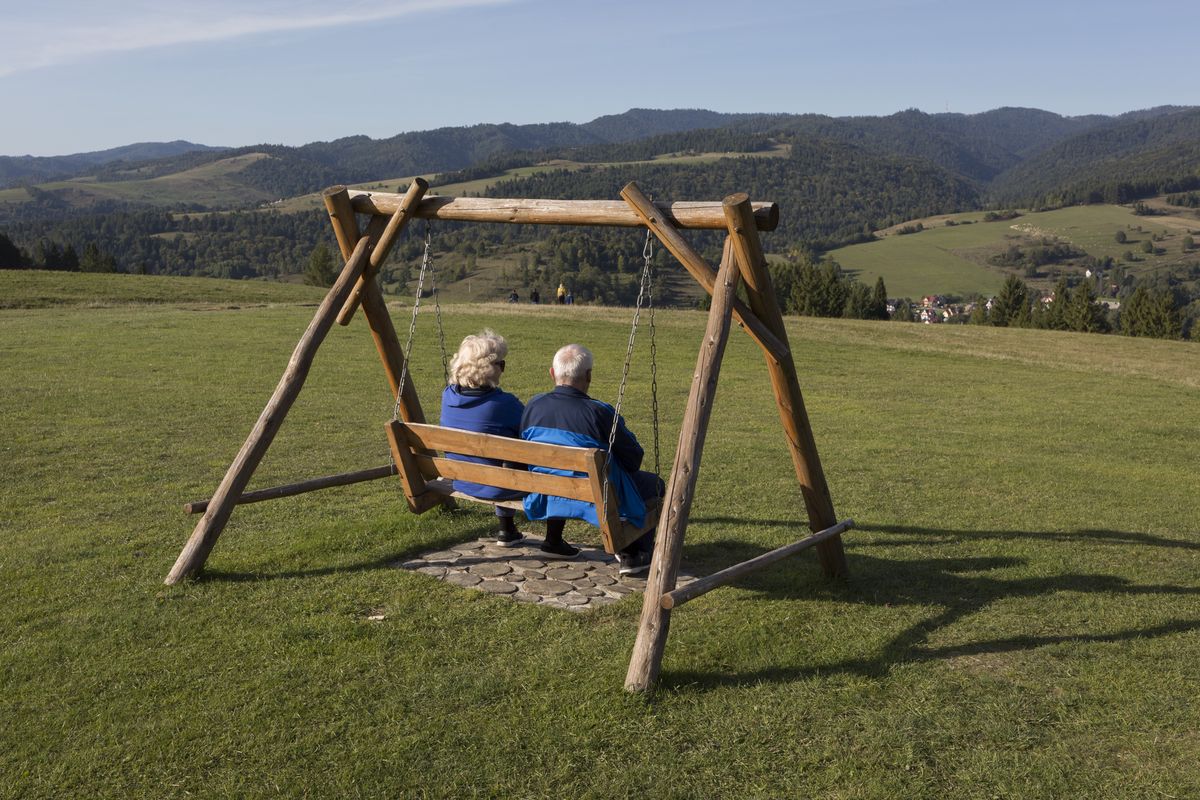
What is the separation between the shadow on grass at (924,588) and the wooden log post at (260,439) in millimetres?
3371

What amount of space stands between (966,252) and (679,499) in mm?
184767

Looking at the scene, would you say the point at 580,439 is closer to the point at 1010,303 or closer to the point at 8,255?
the point at 8,255

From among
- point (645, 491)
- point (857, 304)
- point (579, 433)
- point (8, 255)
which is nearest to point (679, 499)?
point (645, 491)

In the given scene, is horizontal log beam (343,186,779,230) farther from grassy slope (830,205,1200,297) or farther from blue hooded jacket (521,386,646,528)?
grassy slope (830,205,1200,297)

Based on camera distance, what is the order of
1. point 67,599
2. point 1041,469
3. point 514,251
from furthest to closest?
point 514,251
point 1041,469
point 67,599

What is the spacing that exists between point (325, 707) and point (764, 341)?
3.60 meters

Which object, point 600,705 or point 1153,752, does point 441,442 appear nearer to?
point 600,705

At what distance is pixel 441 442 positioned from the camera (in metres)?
7.05

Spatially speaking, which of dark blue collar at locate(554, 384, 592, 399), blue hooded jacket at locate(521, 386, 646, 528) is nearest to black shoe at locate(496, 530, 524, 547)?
blue hooded jacket at locate(521, 386, 646, 528)

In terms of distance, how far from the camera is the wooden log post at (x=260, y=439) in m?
7.04

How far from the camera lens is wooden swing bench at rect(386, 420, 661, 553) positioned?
6141 millimetres

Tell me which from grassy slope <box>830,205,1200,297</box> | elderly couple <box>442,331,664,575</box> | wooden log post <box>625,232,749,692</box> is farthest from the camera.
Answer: grassy slope <box>830,205,1200,297</box>

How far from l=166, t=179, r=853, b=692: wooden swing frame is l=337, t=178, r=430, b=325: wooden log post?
0.01 metres

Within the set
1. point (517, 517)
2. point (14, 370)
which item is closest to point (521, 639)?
point (517, 517)
